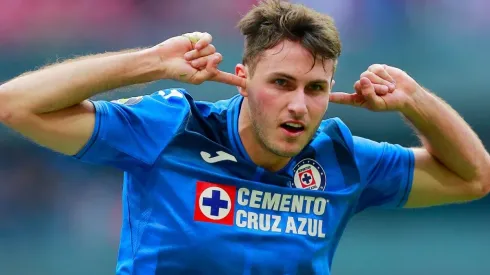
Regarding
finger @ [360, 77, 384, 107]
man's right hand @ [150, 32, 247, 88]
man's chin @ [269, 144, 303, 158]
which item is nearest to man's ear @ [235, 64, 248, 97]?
man's right hand @ [150, 32, 247, 88]

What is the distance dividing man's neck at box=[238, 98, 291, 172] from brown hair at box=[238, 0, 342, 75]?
0.64 ft

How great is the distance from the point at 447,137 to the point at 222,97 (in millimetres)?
3017

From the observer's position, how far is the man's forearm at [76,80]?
2.73 m

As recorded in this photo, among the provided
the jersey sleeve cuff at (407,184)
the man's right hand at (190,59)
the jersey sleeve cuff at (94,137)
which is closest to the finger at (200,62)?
the man's right hand at (190,59)

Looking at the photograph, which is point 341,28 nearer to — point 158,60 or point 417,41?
point 417,41

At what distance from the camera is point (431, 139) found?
3320mm

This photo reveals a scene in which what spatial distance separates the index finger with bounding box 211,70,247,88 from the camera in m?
2.97

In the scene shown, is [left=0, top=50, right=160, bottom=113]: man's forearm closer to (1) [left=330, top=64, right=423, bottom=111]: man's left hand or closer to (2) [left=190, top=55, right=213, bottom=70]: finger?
(2) [left=190, top=55, right=213, bottom=70]: finger

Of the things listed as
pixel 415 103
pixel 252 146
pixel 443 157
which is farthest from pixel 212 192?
pixel 443 157

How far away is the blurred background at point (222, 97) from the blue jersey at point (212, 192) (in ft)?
8.21

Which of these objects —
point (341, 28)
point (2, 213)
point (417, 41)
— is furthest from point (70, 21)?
point (417, 41)

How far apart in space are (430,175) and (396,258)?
2.46 metres

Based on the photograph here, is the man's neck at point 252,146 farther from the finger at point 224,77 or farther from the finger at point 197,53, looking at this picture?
the finger at point 197,53

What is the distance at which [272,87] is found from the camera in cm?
296
